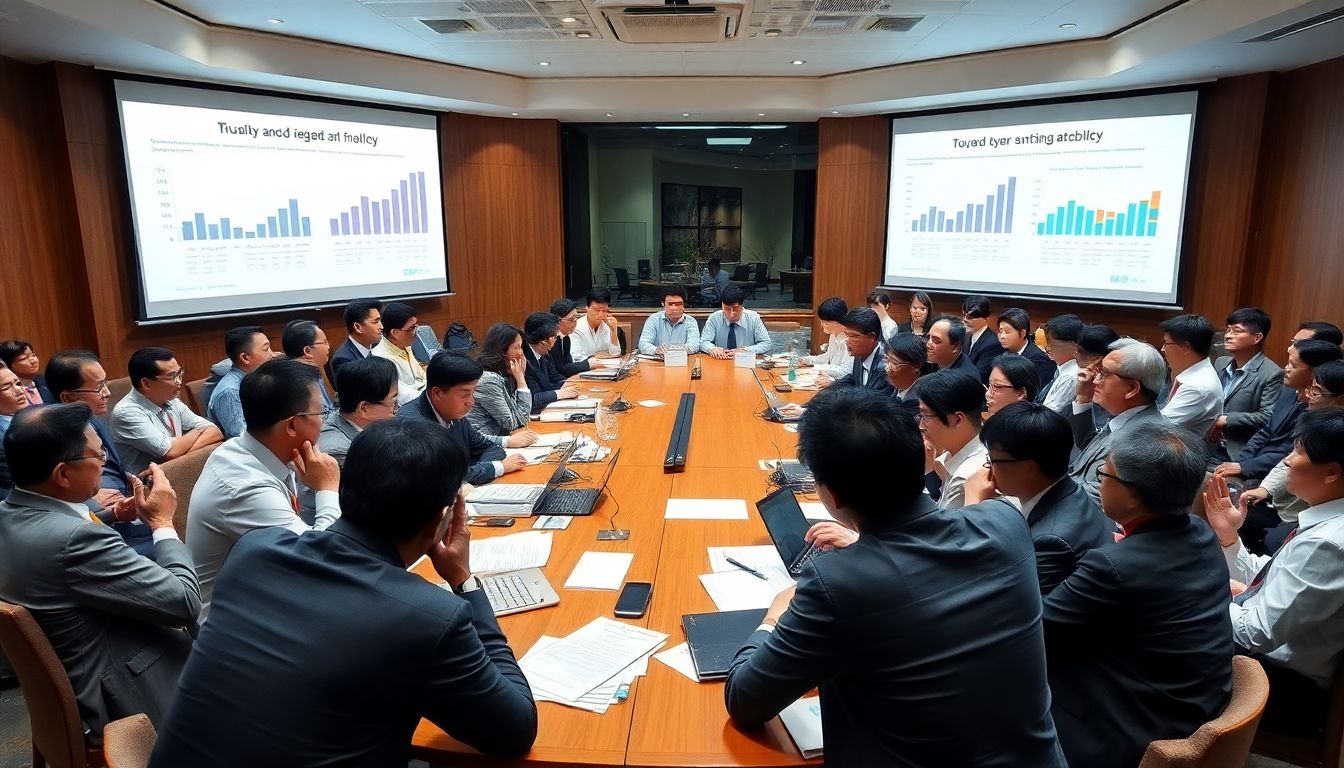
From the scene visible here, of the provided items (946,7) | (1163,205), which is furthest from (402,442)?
(1163,205)

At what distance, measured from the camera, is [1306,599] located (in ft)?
6.45

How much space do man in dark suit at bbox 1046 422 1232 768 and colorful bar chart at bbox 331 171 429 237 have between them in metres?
7.01

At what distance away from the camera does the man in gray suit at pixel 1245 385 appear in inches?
161

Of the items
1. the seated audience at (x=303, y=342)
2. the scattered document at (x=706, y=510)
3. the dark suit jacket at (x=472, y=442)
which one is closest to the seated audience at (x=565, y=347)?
the seated audience at (x=303, y=342)

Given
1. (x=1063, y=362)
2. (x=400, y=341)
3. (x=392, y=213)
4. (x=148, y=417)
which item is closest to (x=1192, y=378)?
(x=1063, y=362)

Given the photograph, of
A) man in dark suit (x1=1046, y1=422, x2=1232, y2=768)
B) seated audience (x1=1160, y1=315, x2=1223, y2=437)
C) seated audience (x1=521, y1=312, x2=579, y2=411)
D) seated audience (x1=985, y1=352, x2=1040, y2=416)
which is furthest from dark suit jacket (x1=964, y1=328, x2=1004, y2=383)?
man in dark suit (x1=1046, y1=422, x2=1232, y2=768)

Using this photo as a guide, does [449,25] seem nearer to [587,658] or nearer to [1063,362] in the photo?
[1063,362]

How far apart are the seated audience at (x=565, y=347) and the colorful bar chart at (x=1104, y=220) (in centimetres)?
452

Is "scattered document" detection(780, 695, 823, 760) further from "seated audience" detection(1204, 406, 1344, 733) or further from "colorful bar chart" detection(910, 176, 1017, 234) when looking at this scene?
"colorful bar chart" detection(910, 176, 1017, 234)

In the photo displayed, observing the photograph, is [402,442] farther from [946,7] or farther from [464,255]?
[464,255]

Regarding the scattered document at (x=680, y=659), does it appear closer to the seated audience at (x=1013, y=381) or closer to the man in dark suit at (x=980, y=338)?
the seated audience at (x=1013, y=381)

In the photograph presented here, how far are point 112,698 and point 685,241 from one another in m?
8.68

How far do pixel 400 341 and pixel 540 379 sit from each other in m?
1.07

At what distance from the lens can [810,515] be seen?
276 cm
